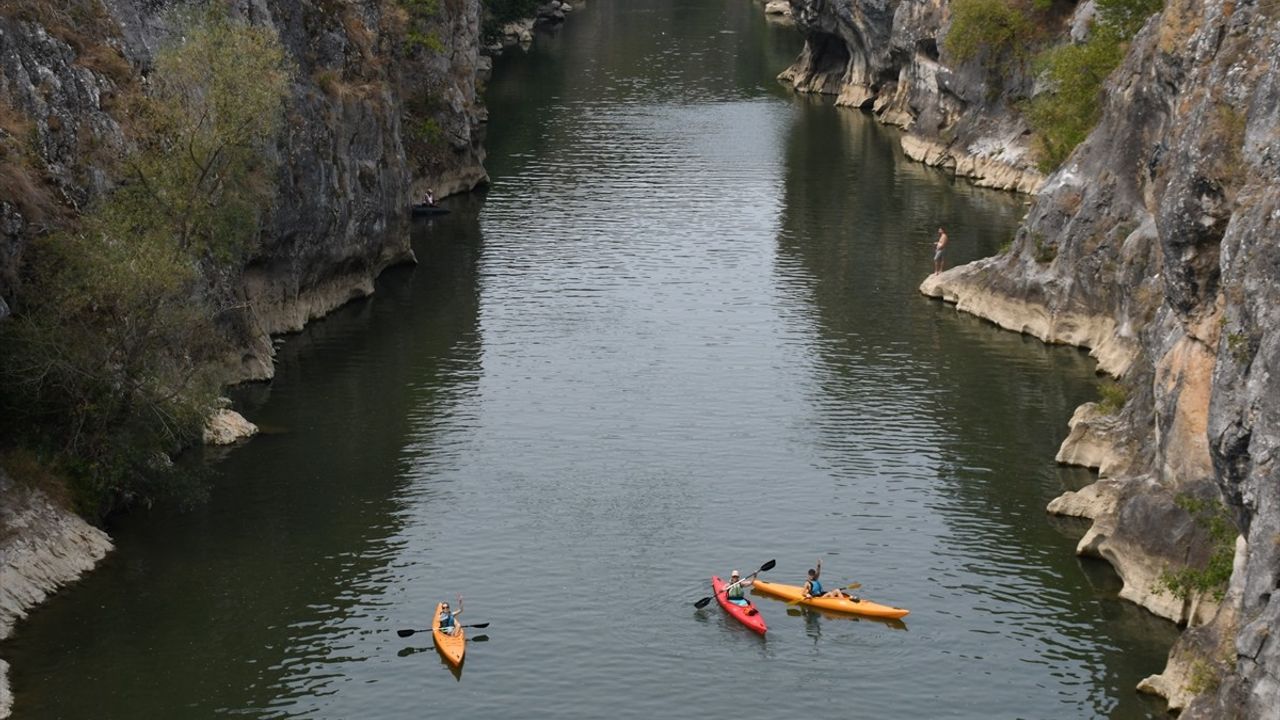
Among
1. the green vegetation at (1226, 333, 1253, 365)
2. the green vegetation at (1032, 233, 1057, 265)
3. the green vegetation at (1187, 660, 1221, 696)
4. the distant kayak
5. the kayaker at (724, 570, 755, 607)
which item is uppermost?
the green vegetation at (1226, 333, 1253, 365)

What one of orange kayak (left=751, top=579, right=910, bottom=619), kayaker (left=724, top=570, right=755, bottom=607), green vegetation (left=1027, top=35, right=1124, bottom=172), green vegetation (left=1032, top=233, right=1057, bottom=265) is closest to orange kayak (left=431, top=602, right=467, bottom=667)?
kayaker (left=724, top=570, right=755, bottom=607)

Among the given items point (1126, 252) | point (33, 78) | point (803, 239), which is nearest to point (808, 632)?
point (1126, 252)

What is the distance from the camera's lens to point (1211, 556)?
5022 centimetres

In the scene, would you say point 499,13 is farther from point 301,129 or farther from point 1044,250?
point 1044,250

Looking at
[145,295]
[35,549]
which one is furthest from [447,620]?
[145,295]

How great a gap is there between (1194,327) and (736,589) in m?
15.3

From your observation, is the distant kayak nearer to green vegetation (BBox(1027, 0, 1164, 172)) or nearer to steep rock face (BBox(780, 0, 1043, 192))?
steep rock face (BBox(780, 0, 1043, 192))

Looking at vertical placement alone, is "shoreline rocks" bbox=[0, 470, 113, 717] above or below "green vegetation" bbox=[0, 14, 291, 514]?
below

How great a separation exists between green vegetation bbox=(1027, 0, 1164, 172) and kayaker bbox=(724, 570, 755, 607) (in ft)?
146

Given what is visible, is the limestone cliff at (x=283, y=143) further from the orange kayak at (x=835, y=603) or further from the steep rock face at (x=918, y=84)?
the steep rock face at (x=918, y=84)

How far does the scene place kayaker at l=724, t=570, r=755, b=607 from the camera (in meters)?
53.3

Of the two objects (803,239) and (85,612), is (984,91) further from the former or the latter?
(85,612)

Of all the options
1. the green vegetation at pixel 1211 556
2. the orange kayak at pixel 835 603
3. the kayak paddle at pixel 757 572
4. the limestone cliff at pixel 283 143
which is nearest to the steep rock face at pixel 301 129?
the limestone cliff at pixel 283 143

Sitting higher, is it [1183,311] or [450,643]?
[1183,311]
